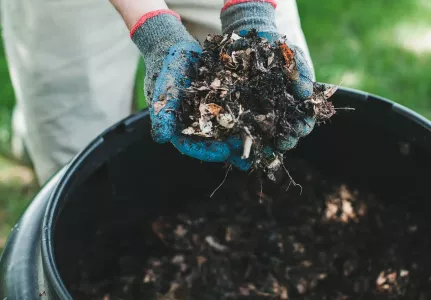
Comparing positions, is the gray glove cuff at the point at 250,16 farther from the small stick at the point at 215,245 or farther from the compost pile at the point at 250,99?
the small stick at the point at 215,245

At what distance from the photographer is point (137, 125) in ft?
3.83

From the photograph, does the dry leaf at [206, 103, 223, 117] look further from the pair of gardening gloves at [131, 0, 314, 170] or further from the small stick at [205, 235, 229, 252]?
the small stick at [205, 235, 229, 252]

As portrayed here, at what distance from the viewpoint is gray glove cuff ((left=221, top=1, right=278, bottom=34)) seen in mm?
1092

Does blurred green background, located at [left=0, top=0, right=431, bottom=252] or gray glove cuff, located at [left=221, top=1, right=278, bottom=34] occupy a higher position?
gray glove cuff, located at [left=221, top=1, right=278, bottom=34]

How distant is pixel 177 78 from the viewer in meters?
0.95

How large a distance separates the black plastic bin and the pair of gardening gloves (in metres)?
0.20

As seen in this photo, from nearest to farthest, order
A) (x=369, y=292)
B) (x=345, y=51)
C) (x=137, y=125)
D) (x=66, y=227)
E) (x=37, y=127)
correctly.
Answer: (x=66, y=227) → (x=137, y=125) → (x=369, y=292) → (x=37, y=127) → (x=345, y=51)

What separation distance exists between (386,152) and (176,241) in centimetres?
62

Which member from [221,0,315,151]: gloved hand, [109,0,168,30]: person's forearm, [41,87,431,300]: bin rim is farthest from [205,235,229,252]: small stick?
[109,0,168,30]: person's forearm

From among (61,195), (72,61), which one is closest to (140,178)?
(61,195)

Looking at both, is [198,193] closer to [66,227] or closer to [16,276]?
[66,227]

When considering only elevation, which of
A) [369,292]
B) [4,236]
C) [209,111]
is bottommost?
[4,236]

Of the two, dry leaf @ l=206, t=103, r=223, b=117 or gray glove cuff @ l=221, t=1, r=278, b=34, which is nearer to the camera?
dry leaf @ l=206, t=103, r=223, b=117

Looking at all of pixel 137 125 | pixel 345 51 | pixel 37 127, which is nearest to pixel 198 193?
pixel 137 125
